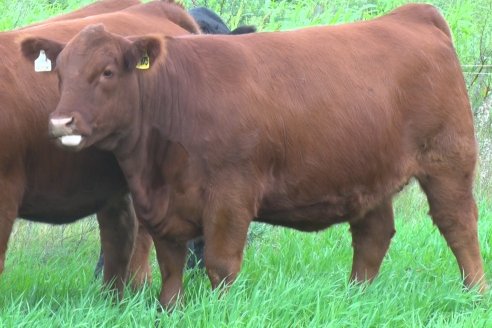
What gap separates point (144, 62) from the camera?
5.91m

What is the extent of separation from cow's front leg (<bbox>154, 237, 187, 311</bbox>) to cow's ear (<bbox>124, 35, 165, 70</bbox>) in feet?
3.57

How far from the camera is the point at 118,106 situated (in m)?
5.80

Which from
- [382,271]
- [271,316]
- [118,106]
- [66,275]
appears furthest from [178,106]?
[382,271]

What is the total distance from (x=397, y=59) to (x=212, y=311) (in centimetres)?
225

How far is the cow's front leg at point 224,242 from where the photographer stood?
595 cm

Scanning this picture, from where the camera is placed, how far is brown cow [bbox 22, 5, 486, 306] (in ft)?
19.3

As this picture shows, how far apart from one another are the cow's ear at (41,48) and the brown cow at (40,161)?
173mm

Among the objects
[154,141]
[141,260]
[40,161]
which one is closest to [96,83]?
[154,141]

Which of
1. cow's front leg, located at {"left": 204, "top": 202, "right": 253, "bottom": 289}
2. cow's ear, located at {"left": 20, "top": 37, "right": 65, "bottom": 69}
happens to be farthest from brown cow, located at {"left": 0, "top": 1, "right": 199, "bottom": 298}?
cow's front leg, located at {"left": 204, "top": 202, "right": 253, "bottom": 289}

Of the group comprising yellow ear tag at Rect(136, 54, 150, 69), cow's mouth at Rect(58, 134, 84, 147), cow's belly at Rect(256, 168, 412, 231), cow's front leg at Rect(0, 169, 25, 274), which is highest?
yellow ear tag at Rect(136, 54, 150, 69)

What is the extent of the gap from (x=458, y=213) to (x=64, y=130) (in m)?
2.91

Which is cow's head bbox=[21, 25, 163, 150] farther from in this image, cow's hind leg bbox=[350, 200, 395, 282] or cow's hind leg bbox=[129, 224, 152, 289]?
cow's hind leg bbox=[350, 200, 395, 282]

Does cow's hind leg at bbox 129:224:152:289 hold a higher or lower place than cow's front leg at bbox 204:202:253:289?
lower

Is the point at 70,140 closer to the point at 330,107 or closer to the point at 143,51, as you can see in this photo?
the point at 143,51
